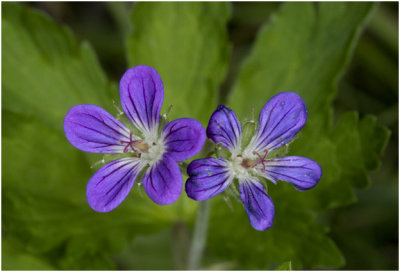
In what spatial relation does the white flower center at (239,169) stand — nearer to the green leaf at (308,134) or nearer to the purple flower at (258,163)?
the purple flower at (258,163)

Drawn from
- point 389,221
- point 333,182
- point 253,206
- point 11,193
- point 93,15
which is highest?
point 93,15

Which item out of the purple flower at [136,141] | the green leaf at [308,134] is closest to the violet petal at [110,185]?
the purple flower at [136,141]

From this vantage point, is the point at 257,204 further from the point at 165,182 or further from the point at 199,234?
the point at 199,234

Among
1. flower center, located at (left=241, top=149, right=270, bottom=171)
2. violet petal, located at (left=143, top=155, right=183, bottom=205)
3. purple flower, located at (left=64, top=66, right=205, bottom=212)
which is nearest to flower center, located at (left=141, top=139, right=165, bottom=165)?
purple flower, located at (left=64, top=66, right=205, bottom=212)

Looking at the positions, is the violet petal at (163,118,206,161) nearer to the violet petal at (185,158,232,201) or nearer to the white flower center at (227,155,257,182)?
the violet petal at (185,158,232,201)

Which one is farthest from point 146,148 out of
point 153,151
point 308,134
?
point 308,134

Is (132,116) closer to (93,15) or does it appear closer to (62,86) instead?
(62,86)

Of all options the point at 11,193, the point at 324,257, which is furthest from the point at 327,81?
the point at 11,193
